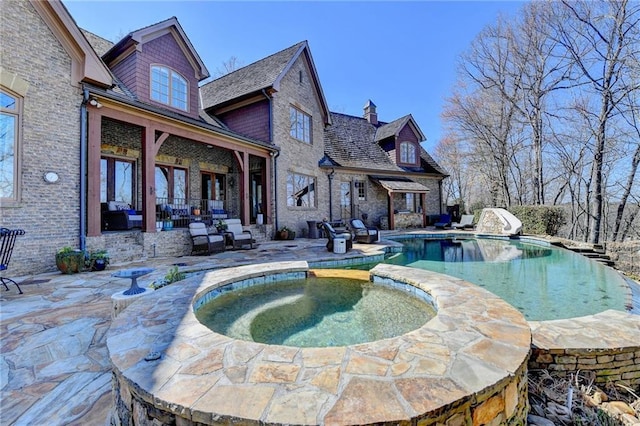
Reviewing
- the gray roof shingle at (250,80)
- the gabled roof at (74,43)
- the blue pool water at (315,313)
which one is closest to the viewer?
the blue pool water at (315,313)

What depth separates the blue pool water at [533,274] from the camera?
489cm

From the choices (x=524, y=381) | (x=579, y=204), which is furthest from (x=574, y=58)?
(x=524, y=381)

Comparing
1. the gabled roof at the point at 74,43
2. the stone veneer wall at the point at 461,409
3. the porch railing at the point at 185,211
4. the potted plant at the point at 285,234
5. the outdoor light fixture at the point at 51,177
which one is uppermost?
the gabled roof at the point at 74,43

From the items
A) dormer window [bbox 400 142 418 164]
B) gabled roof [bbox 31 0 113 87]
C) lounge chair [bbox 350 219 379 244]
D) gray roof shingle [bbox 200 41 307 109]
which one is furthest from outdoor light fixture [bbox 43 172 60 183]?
dormer window [bbox 400 142 418 164]

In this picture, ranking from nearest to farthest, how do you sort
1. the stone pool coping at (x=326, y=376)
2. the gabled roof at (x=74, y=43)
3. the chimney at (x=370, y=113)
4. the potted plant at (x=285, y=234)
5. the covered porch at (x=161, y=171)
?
the stone pool coping at (x=326, y=376)
the gabled roof at (x=74, y=43)
the covered porch at (x=161, y=171)
the potted plant at (x=285, y=234)
the chimney at (x=370, y=113)

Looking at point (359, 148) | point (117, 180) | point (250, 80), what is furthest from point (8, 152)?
point (359, 148)

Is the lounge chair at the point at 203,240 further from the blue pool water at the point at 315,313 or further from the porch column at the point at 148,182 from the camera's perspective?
the blue pool water at the point at 315,313

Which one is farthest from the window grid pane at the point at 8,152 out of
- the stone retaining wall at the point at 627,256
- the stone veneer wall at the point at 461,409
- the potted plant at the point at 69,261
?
the stone retaining wall at the point at 627,256

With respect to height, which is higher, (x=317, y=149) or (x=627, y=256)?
(x=317, y=149)

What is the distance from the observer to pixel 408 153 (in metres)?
19.3

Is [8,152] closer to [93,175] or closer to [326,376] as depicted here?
[93,175]

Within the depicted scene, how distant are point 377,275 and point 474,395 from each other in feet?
11.3

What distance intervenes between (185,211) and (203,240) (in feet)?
11.4

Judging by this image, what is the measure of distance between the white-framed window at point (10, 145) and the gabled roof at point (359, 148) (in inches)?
427
